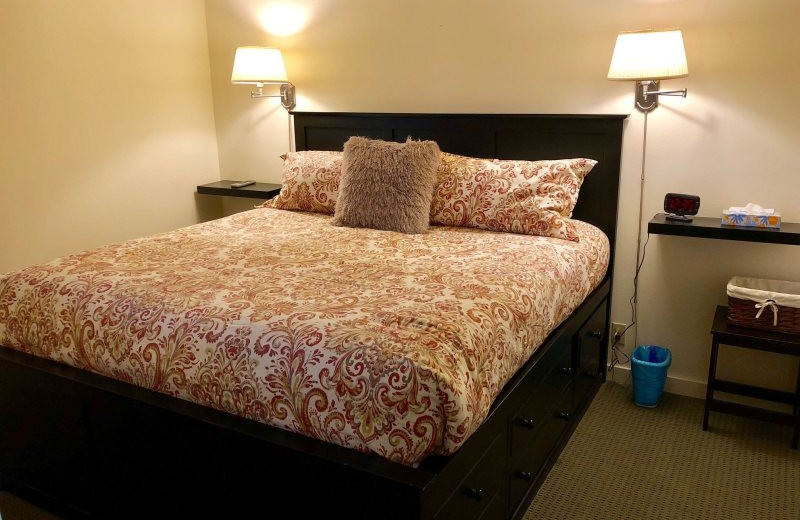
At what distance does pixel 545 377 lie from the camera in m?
2.23

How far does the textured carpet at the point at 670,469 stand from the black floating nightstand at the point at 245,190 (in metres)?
2.10

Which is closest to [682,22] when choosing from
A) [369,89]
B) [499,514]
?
[369,89]

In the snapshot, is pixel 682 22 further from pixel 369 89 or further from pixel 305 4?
pixel 305 4

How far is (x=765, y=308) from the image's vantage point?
254 cm

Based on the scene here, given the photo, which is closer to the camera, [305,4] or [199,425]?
[199,425]

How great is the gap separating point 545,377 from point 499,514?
473mm

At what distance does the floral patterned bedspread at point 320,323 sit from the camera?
153cm

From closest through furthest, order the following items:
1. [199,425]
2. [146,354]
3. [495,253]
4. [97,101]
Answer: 1. [199,425]
2. [146,354]
3. [495,253]
4. [97,101]

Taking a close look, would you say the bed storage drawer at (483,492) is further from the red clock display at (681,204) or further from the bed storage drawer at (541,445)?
the red clock display at (681,204)

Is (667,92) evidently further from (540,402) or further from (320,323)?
(320,323)

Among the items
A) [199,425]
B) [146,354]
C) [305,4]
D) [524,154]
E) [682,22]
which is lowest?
[199,425]

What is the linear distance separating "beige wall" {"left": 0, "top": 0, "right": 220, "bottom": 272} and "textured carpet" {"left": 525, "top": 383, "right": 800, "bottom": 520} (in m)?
2.61

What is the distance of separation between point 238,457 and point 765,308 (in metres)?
2.01

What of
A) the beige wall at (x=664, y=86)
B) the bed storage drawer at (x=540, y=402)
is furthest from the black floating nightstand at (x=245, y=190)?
the bed storage drawer at (x=540, y=402)
